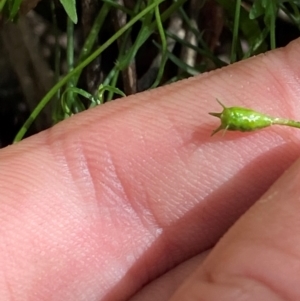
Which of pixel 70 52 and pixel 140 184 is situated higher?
pixel 70 52

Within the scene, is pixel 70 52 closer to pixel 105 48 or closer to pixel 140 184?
pixel 105 48

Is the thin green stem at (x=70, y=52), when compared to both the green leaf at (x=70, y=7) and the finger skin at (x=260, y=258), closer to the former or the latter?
the green leaf at (x=70, y=7)

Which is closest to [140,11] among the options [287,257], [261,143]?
[261,143]

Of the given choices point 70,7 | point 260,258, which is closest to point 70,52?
A: point 70,7

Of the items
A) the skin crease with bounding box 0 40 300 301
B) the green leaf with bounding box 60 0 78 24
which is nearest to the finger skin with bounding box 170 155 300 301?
the skin crease with bounding box 0 40 300 301

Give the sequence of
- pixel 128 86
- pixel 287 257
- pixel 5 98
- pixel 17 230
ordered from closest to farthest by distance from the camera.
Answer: pixel 287 257
pixel 17 230
pixel 128 86
pixel 5 98

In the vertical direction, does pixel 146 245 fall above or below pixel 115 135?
below

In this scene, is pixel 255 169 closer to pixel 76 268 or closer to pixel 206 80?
pixel 206 80

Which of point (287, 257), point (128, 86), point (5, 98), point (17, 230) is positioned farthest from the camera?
point (5, 98)
